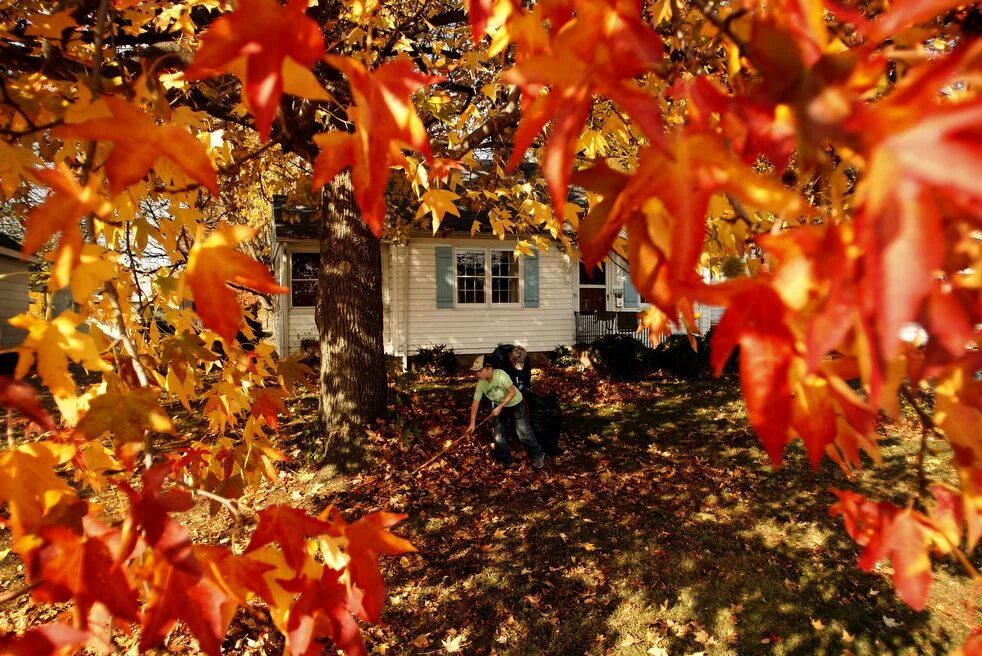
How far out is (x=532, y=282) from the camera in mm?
14805

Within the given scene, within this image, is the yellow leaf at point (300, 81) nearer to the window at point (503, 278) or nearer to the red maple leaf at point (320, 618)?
the red maple leaf at point (320, 618)

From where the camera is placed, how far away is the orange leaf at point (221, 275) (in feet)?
3.64

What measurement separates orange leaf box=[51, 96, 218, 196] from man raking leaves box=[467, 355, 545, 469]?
5.70 metres

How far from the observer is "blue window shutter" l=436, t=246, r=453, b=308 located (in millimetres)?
14070

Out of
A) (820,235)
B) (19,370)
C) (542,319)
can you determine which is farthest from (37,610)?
(542,319)

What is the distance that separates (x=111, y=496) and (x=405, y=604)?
12.9 feet

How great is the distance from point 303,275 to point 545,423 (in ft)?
31.2

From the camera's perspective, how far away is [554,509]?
18.0 ft

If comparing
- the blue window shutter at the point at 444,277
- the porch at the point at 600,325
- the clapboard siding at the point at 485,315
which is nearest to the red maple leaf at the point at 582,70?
the clapboard siding at the point at 485,315

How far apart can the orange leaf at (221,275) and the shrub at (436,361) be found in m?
12.2

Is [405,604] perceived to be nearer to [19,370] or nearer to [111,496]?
[19,370]

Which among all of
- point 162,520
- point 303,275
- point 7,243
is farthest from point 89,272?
point 7,243

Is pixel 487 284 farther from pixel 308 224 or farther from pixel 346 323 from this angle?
pixel 346 323

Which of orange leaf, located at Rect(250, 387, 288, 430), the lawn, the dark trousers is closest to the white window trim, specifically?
the lawn
